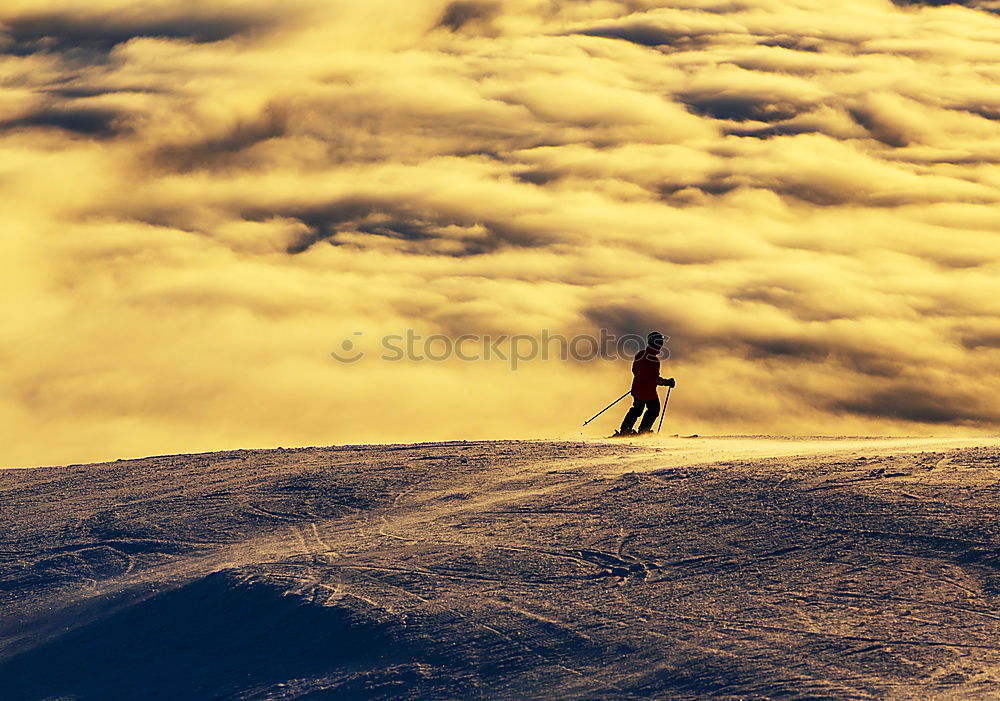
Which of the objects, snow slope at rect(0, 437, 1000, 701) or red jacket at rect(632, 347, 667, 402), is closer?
snow slope at rect(0, 437, 1000, 701)

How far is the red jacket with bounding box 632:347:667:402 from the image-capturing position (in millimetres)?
14453

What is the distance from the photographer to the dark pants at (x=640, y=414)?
1453 centimetres

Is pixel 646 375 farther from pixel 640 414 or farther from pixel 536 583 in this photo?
pixel 536 583

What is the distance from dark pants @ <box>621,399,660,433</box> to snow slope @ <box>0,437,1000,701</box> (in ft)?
10.4

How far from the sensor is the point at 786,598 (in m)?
7.05

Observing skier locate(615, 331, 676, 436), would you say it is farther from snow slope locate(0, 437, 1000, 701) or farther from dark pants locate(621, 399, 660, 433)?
snow slope locate(0, 437, 1000, 701)

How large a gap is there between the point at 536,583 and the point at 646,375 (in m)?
7.13

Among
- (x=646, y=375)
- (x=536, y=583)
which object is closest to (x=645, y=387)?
(x=646, y=375)

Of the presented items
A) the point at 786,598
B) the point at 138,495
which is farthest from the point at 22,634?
the point at 786,598

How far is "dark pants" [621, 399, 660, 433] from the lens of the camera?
14.5 m

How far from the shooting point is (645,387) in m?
14.5

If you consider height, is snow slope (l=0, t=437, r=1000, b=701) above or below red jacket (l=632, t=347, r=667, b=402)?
below

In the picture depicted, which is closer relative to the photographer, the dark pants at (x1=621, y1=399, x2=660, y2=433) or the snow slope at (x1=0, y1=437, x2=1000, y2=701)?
the snow slope at (x1=0, y1=437, x2=1000, y2=701)

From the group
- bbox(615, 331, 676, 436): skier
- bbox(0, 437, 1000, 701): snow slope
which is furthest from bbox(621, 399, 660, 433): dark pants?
bbox(0, 437, 1000, 701): snow slope
